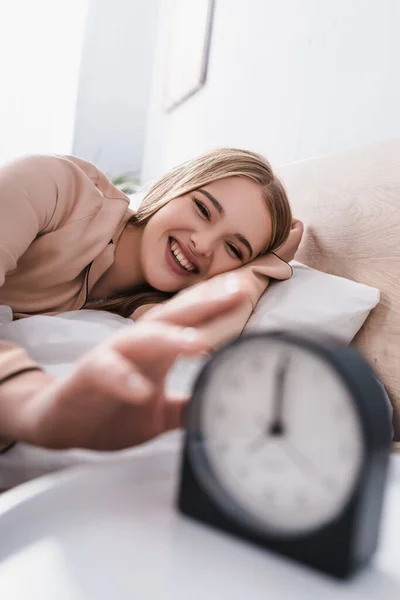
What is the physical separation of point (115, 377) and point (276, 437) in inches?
4.6

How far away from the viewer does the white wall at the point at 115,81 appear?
3.42 metres

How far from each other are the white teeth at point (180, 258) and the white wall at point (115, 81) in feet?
8.15

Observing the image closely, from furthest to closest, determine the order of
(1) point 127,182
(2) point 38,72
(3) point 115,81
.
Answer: (3) point 115,81 < (1) point 127,182 < (2) point 38,72

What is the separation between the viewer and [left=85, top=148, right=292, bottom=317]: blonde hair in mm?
1165

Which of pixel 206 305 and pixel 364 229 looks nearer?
pixel 206 305

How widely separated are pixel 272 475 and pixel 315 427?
0.14 feet

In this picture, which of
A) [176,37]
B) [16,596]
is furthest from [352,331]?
[176,37]

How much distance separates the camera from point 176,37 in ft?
9.78

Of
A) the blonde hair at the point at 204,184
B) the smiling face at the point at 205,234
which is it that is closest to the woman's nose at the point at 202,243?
the smiling face at the point at 205,234

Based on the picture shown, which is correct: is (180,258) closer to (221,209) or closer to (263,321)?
(221,209)

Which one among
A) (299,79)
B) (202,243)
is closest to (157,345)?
(202,243)

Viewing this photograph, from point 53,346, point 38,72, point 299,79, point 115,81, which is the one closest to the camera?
point 53,346

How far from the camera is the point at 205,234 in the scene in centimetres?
112

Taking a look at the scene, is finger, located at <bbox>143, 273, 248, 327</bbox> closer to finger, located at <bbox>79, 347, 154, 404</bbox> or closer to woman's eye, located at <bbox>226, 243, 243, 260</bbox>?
finger, located at <bbox>79, 347, 154, 404</bbox>
